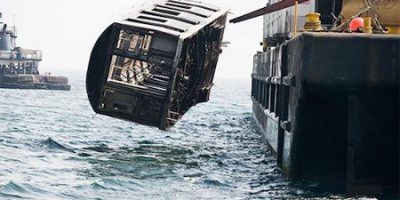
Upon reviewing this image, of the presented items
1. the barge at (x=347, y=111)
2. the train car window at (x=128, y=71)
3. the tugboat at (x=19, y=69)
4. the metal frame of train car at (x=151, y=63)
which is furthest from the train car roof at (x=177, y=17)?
the tugboat at (x=19, y=69)

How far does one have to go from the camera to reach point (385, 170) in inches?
555

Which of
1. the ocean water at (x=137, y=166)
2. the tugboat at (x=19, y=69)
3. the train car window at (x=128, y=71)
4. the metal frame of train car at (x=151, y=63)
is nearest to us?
the ocean water at (x=137, y=166)

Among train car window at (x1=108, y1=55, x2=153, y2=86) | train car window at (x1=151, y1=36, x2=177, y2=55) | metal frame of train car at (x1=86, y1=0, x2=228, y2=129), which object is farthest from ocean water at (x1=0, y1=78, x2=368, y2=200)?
train car window at (x1=151, y1=36, x2=177, y2=55)

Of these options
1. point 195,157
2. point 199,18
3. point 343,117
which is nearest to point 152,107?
point 195,157

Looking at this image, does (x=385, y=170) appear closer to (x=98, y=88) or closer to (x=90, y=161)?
(x=90, y=161)

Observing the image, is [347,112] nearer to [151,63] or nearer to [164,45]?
[164,45]

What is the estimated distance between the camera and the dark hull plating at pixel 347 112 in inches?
536

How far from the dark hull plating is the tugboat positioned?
7238cm

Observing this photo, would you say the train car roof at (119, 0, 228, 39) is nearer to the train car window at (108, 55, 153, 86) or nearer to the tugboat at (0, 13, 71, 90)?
the train car window at (108, 55, 153, 86)

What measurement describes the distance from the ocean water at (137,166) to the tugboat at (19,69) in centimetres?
5271

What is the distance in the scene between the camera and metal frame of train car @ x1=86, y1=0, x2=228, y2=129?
21.4 metres

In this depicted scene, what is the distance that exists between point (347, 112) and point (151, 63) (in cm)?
971

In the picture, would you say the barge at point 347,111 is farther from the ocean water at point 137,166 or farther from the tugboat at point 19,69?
Result: the tugboat at point 19,69

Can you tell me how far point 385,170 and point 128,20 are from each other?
11647 millimetres
